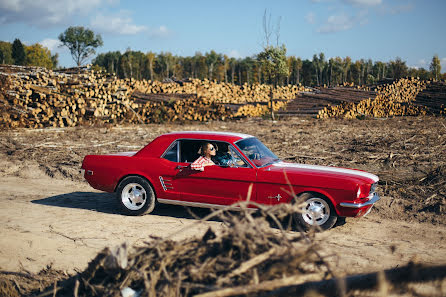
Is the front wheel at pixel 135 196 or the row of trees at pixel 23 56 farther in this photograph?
the row of trees at pixel 23 56

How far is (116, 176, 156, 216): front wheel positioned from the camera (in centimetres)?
668

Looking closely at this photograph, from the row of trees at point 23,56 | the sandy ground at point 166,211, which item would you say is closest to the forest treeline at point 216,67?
the row of trees at point 23,56

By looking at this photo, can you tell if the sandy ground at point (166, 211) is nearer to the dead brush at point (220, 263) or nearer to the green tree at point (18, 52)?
the dead brush at point (220, 263)

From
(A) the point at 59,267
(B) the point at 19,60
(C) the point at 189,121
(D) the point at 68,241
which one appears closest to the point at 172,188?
(D) the point at 68,241

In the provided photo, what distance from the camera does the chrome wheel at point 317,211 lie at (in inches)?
229

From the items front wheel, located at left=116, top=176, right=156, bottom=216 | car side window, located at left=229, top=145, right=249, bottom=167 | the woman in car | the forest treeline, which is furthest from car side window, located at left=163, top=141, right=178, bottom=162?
the forest treeline

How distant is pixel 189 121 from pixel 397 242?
16.0 m

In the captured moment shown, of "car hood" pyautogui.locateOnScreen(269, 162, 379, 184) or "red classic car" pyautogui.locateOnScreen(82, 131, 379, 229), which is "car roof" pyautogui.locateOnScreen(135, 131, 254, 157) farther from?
"car hood" pyautogui.locateOnScreen(269, 162, 379, 184)

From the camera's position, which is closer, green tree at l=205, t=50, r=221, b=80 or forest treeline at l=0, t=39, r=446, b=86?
forest treeline at l=0, t=39, r=446, b=86

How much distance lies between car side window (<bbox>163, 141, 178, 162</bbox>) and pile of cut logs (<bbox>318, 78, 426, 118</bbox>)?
669 inches

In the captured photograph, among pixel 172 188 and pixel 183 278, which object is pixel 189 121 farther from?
pixel 183 278

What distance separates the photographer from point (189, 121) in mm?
20734

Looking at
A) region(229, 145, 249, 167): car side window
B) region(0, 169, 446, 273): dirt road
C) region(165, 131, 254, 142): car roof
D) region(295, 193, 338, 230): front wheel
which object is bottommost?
region(0, 169, 446, 273): dirt road

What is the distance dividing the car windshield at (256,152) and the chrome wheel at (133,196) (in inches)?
74.3
